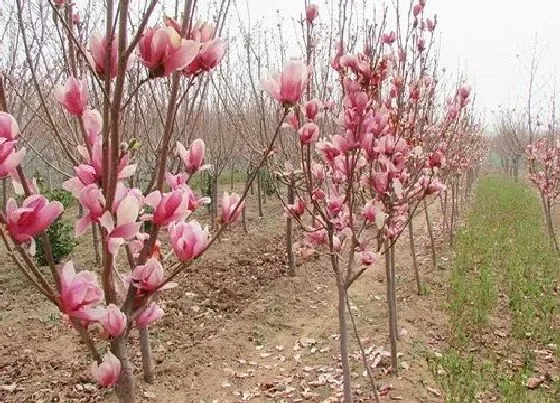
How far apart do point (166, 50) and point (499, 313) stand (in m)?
5.61

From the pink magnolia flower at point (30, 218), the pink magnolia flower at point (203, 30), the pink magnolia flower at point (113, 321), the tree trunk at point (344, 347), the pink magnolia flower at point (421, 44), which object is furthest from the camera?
the pink magnolia flower at point (421, 44)

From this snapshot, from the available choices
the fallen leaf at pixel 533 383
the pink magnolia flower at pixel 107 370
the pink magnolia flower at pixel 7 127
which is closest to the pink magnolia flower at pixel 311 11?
the pink magnolia flower at pixel 7 127

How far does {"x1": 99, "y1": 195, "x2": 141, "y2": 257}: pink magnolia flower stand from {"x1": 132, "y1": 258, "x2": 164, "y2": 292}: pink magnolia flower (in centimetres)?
9

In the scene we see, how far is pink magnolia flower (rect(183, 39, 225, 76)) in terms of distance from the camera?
112cm

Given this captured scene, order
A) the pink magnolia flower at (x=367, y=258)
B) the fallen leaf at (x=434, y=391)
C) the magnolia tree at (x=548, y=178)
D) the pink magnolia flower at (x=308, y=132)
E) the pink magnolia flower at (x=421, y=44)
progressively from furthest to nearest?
1. the magnolia tree at (x=548, y=178)
2. the fallen leaf at (x=434, y=391)
3. the pink magnolia flower at (x=421, y=44)
4. the pink magnolia flower at (x=367, y=258)
5. the pink magnolia flower at (x=308, y=132)

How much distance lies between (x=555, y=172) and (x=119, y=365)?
9131 millimetres

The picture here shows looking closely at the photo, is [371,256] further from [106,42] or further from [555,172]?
[555,172]

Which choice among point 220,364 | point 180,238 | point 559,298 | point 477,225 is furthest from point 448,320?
point 477,225

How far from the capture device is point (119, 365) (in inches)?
43.4

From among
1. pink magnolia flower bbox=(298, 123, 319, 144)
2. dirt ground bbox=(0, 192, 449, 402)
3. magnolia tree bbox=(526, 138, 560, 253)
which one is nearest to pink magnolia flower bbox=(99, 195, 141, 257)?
pink magnolia flower bbox=(298, 123, 319, 144)

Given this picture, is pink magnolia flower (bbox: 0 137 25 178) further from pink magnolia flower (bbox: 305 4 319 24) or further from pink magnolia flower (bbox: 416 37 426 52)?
pink magnolia flower (bbox: 416 37 426 52)

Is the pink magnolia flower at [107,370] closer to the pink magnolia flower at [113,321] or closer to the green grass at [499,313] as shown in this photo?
the pink magnolia flower at [113,321]

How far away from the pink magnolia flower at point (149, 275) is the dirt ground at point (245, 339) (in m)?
3.16

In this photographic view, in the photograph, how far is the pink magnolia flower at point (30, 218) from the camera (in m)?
0.93
